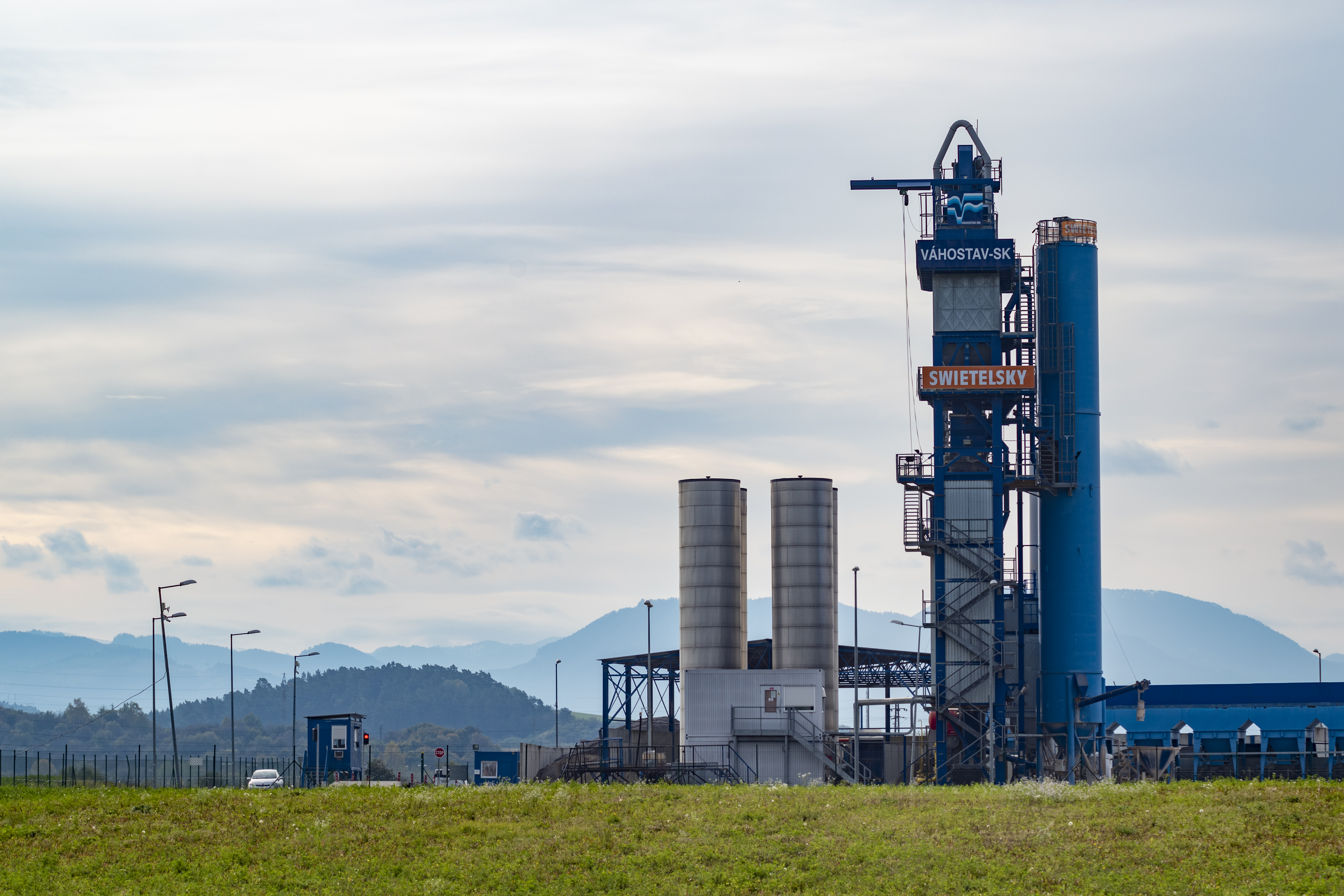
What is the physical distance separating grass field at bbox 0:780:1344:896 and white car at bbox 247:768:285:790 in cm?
3087

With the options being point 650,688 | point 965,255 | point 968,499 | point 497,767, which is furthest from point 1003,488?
point 497,767

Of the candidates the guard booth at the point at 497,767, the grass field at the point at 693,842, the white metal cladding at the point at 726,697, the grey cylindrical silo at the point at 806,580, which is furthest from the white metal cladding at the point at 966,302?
the guard booth at the point at 497,767

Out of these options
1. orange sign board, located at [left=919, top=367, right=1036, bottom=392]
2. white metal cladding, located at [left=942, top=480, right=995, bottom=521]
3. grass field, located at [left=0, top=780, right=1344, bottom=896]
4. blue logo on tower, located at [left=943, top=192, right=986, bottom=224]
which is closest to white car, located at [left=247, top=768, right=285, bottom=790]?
grass field, located at [left=0, top=780, right=1344, bottom=896]

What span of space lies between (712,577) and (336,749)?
25.3 metres

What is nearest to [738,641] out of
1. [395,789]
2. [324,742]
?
[324,742]

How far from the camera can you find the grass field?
109 feet

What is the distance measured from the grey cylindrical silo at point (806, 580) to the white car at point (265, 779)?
90.7 feet

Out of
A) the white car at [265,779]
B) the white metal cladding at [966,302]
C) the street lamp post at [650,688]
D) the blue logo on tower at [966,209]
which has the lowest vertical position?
the white car at [265,779]

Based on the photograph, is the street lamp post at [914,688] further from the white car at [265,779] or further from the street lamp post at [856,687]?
the white car at [265,779]

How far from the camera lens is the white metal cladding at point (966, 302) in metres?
76.4

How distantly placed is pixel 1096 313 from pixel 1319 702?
117 ft

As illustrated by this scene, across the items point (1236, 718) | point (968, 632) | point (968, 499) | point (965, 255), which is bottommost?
point (1236, 718)

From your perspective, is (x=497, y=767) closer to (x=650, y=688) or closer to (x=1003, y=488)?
(x=650, y=688)

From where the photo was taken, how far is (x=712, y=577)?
81.3m
